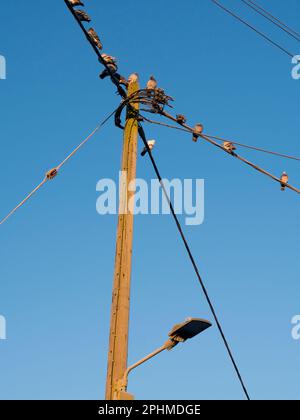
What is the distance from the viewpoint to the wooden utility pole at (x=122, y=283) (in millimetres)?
7047

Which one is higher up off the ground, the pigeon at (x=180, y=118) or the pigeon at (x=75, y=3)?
the pigeon at (x=75, y=3)

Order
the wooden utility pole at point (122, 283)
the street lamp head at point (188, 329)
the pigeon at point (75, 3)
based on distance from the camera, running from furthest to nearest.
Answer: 1. the pigeon at point (75, 3)
2. the wooden utility pole at point (122, 283)
3. the street lamp head at point (188, 329)

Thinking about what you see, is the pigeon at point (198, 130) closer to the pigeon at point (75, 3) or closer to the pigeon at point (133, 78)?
the pigeon at point (133, 78)

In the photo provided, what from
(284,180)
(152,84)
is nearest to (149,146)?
(152,84)

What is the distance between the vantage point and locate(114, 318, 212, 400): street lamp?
22.1ft

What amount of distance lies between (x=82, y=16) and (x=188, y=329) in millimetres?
4500

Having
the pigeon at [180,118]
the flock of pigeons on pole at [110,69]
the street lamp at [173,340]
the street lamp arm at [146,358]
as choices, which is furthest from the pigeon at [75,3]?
the street lamp arm at [146,358]

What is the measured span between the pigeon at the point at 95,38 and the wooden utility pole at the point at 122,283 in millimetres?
1387

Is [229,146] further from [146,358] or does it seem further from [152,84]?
[146,358]
